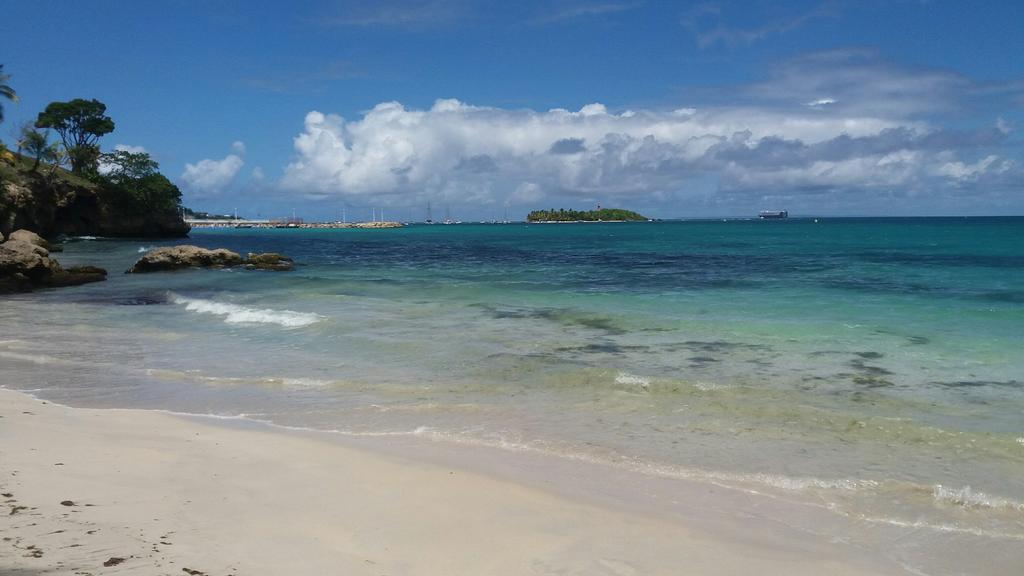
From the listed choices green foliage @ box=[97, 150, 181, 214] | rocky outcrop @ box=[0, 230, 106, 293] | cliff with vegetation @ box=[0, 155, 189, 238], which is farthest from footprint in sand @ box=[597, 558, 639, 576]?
green foliage @ box=[97, 150, 181, 214]

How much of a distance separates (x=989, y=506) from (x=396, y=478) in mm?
5740

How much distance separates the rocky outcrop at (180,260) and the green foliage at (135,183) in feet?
138

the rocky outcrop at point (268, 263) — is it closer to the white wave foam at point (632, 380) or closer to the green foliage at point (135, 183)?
the white wave foam at point (632, 380)

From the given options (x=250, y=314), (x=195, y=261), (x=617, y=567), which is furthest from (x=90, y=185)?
(x=617, y=567)

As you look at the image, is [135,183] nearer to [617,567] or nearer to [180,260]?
[180,260]

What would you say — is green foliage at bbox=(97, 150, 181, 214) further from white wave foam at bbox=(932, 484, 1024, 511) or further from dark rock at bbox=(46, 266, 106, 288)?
white wave foam at bbox=(932, 484, 1024, 511)

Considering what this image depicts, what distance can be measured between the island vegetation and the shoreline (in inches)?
2402

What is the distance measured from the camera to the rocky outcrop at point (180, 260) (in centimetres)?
3278

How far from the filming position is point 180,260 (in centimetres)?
3453

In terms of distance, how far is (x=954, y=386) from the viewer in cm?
1093

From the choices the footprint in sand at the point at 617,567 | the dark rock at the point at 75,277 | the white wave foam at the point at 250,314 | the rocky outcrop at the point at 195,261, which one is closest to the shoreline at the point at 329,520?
the footprint in sand at the point at 617,567

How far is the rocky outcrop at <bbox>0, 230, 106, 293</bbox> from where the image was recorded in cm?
2375

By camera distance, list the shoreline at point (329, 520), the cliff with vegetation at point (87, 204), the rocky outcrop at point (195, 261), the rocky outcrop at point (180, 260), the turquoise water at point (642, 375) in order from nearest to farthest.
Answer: the shoreline at point (329, 520) < the turquoise water at point (642, 375) < the rocky outcrop at point (180, 260) < the rocky outcrop at point (195, 261) < the cliff with vegetation at point (87, 204)

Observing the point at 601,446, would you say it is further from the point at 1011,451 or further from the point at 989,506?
the point at 1011,451
